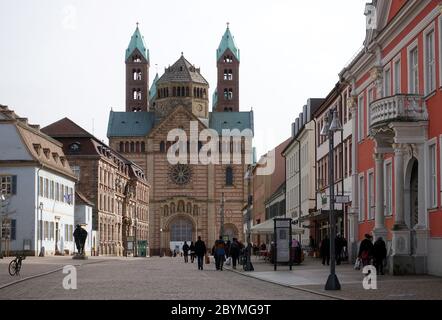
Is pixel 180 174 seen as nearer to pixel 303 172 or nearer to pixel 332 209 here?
pixel 303 172

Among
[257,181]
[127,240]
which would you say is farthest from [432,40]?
[257,181]

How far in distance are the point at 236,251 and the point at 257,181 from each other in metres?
78.4

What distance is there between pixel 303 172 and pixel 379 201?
36163 millimetres

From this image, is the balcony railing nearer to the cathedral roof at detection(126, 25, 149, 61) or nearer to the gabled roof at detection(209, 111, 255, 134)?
the gabled roof at detection(209, 111, 255, 134)

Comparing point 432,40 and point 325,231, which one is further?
point 325,231

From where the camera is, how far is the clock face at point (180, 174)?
149 metres

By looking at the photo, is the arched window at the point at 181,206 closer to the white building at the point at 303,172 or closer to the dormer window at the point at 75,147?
the dormer window at the point at 75,147

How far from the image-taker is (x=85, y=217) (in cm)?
9350

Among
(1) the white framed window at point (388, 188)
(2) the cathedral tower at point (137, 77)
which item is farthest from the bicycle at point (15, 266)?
(2) the cathedral tower at point (137, 77)

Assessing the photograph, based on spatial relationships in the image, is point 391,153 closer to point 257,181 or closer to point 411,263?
point 411,263

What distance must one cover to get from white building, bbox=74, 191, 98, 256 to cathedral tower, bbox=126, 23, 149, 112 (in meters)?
75.2

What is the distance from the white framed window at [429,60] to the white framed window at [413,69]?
1.47 metres

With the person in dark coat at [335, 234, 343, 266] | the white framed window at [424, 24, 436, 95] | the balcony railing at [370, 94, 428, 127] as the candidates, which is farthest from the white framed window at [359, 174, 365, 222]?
the white framed window at [424, 24, 436, 95]

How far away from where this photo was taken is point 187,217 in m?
149
